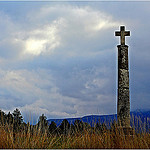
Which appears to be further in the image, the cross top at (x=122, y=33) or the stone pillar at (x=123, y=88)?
the cross top at (x=122, y=33)

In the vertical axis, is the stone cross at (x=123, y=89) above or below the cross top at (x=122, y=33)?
below

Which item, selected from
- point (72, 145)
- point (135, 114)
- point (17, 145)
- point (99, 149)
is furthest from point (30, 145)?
point (135, 114)

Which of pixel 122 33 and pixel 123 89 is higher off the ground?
pixel 122 33

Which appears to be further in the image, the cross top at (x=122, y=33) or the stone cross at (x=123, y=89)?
the cross top at (x=122, y=33)

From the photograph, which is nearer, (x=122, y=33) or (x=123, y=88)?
(x=123, y=88)

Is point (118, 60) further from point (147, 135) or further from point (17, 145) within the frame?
point (17, 145)

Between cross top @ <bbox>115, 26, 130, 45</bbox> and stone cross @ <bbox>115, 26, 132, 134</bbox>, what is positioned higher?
cross top @ <bbox>115, 26, 130, 45</bbox>

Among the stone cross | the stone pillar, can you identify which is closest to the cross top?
the stone cross

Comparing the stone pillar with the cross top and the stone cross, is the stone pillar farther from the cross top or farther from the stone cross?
the cross top

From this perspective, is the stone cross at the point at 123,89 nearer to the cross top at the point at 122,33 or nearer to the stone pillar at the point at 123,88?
the stone pillar at the point at 123,88

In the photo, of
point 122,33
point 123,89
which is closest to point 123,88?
point 123,89

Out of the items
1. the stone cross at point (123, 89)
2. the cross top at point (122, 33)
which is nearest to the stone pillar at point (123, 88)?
the stone cross at point (123, 89)

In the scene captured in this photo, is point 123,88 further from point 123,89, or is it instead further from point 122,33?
point 122,33

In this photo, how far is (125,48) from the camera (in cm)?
1009
